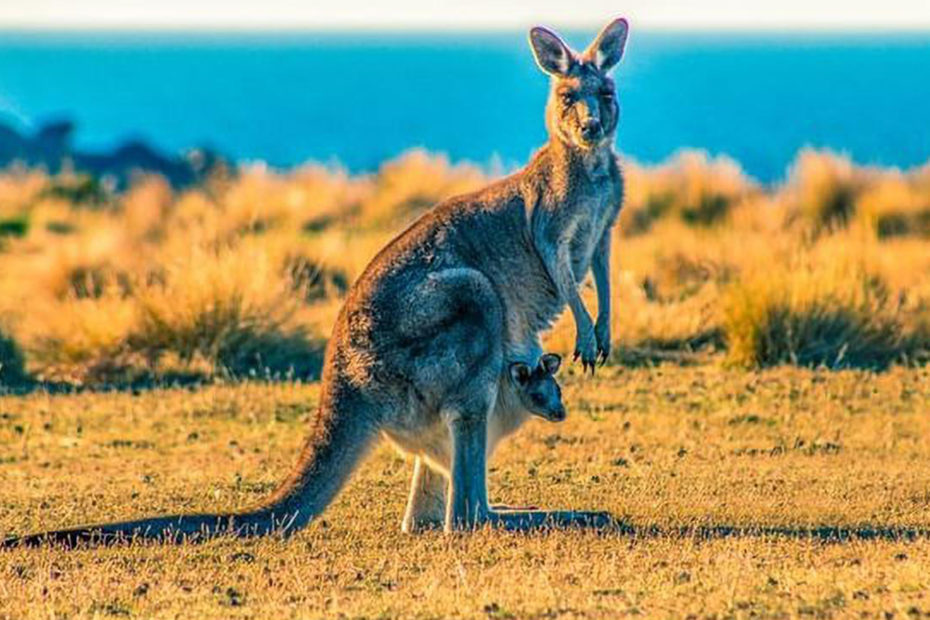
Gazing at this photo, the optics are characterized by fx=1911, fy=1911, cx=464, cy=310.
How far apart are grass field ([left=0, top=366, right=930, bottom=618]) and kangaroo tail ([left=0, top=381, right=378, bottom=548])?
8 centimetres

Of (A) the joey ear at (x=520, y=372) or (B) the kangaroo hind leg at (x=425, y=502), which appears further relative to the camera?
(B) the kangaroo hind leg at (x=425, y=502)

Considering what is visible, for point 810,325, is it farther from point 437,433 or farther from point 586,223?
point 437,433

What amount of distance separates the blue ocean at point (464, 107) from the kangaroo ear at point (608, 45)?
187 ft

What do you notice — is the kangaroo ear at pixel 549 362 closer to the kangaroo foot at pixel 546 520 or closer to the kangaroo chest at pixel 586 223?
the kangaroo chest at pixel 586 223

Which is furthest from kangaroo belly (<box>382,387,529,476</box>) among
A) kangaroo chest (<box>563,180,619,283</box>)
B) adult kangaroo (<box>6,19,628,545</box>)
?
kangaroo chest (<box>563,180,619,283</box>)

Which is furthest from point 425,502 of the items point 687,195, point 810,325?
point 687,195

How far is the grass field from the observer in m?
7.25

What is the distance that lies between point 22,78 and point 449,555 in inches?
6305

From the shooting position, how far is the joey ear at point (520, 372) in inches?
334

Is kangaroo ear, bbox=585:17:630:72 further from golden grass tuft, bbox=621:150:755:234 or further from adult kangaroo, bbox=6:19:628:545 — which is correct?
golden grass tuft, bbox=621:150:755:234

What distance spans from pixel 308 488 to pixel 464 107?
128688mm

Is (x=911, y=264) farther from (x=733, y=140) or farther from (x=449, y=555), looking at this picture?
(x=733, y=140)

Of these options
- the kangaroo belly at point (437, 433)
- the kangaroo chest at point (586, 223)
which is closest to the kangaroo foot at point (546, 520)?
the kangaroo belly at point (437, 433)

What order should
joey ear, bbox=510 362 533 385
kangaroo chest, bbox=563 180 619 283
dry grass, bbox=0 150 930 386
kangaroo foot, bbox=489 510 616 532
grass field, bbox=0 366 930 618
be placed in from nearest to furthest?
grass field, bbox=0 366 930 618 < kangaroo foot, bbox=489 510 616 532 < joey ear, bbox=510 362 533 385 < kangaroo chest, bbox=563 180 619 283 < dry grass, bbox=0 150 930 386
